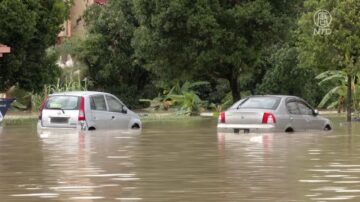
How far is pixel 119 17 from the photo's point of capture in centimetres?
6925

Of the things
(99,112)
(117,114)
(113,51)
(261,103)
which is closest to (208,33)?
(113,51)

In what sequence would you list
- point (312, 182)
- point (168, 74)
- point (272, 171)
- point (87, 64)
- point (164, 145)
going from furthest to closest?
point (87, 64) → point (168, 74) → point (164, 145) → point (272, 171) → point (312, 182)

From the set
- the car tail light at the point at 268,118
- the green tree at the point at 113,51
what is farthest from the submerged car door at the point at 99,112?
the green tree at the point at 113,51

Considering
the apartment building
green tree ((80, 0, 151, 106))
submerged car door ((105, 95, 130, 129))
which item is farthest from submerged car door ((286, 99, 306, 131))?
the apartment building

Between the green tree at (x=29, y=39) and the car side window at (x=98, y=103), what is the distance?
18.0m

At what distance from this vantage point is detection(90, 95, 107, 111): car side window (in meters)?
34.8

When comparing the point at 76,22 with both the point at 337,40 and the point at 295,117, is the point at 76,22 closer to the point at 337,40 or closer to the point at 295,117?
the point at 337,40

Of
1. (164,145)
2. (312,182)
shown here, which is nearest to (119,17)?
(164,145)

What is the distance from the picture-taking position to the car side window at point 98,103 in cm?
3478

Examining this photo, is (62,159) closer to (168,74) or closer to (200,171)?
(200,171)

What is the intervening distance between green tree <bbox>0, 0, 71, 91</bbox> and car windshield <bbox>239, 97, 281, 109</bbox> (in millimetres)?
20933

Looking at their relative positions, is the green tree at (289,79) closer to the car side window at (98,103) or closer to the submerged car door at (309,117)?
Answer: the submerged car door at (309,117)

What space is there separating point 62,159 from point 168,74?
36179mm

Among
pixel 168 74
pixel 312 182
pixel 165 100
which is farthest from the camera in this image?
pixel 165 100
